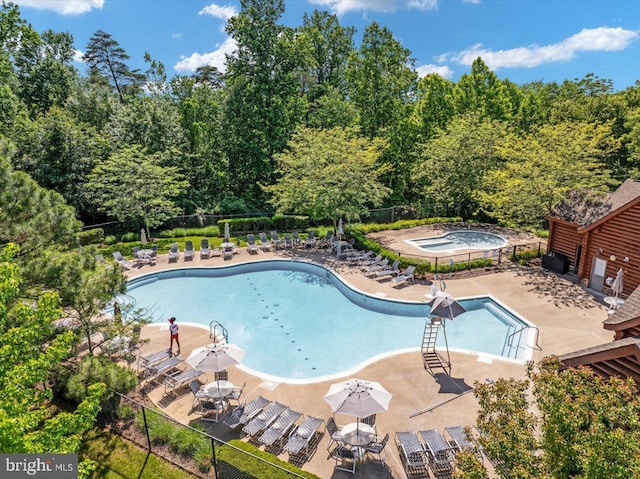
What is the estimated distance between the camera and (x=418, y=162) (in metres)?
35.7

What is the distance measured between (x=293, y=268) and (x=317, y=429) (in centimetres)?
1407

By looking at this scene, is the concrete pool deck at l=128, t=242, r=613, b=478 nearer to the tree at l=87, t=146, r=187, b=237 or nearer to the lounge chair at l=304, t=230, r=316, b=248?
the lounge chair at l=304, t=230, r=316, b=248

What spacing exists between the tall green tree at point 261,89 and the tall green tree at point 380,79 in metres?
6.29

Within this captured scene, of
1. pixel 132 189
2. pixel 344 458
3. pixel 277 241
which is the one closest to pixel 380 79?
pixel 277 241

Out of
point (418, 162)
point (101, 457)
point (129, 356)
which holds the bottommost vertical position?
point (101, 457)

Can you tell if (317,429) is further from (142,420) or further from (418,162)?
(418,162)

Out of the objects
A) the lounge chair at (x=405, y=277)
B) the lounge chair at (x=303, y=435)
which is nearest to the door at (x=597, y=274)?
the lounge chair at (x=405, y=277)

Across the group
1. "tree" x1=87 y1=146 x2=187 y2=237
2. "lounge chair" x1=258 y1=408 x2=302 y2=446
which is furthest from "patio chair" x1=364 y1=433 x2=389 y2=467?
"tree" x1=87 y1=146 x2=187 y2=237

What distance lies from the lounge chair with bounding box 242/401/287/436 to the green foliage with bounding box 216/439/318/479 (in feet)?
2.75

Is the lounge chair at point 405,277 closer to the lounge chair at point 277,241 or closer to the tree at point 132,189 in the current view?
the lounge chair at point 277,241

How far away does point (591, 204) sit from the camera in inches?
784

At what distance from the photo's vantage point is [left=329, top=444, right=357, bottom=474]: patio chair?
909 cm

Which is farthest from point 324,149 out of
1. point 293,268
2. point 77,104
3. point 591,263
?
point 77,104

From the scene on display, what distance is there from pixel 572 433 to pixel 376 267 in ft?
54.2
